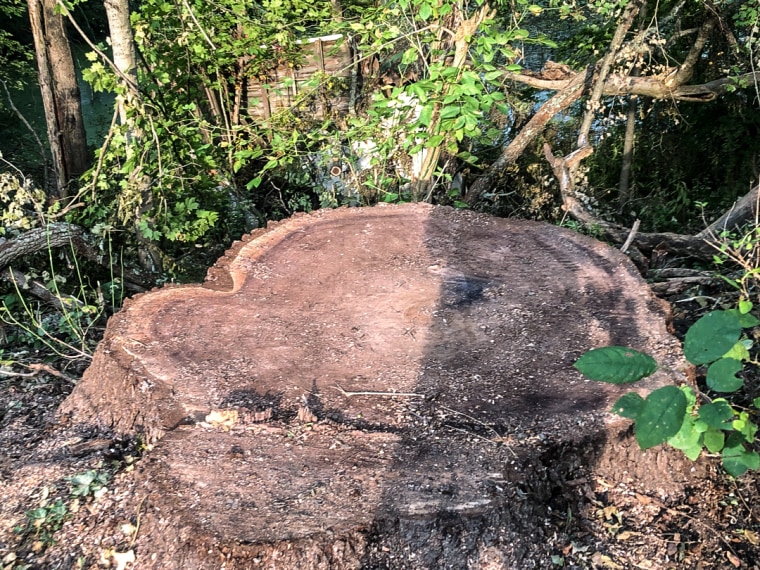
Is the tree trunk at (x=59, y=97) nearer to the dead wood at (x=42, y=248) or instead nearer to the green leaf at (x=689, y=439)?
the dead wood at (x=42, y=248)

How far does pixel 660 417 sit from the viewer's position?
1272mm

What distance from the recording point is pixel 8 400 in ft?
7.46

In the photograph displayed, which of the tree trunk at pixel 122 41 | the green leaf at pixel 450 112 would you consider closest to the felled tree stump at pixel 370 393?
the green leaf at pixel 450 112

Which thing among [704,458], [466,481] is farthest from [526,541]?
[704,458]

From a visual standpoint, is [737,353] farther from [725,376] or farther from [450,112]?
[450,112]

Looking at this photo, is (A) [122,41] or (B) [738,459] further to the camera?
(A) [122,41]

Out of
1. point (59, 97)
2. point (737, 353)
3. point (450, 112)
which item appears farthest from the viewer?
point (59, 97)

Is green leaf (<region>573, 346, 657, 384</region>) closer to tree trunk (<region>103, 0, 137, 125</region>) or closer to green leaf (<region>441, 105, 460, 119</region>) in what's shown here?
green leaf (<region>441, 105, 460, 119</region>)

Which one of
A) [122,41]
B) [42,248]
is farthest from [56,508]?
[122,41]

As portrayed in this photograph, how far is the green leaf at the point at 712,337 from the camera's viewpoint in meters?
1.30

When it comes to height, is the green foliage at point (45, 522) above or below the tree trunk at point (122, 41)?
below

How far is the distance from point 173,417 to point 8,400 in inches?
45.5

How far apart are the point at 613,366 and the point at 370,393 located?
2.24ft

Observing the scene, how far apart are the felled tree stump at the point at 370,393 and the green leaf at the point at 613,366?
251 millimetres
